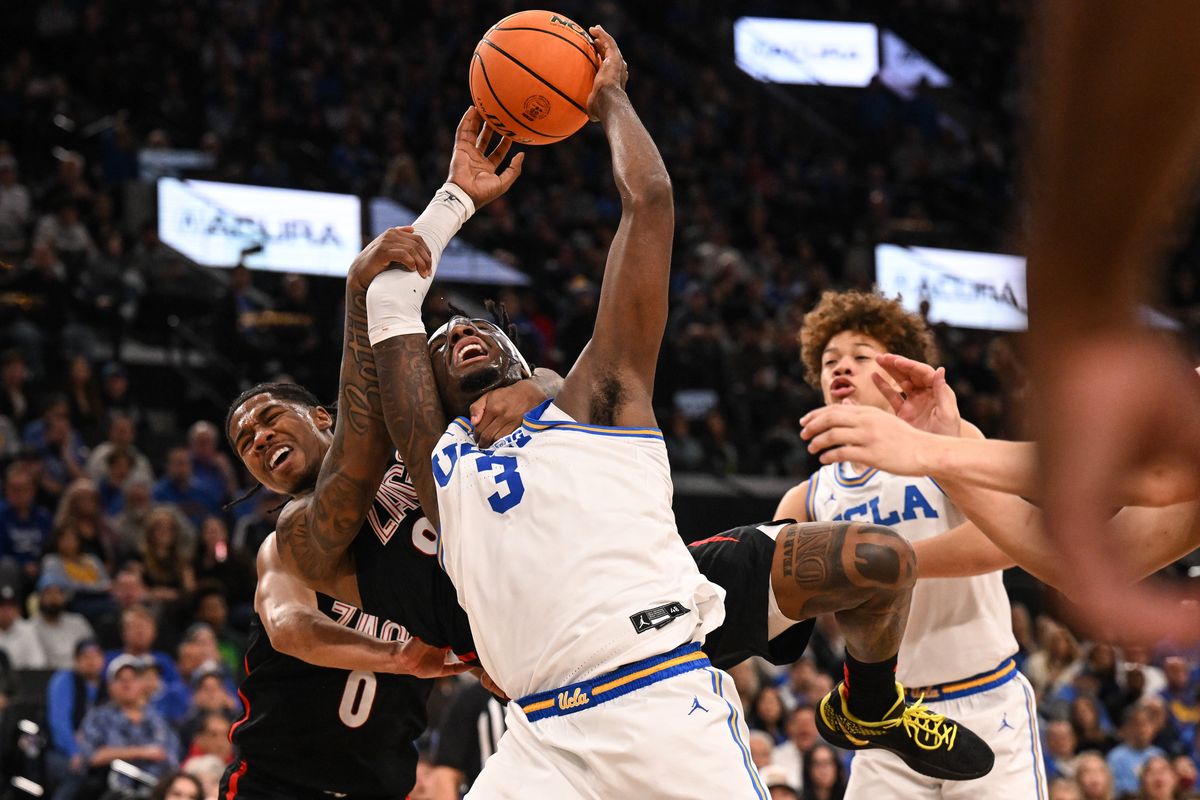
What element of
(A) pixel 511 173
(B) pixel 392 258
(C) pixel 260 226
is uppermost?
(A) pixel 511 173

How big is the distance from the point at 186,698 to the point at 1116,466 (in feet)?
30.9

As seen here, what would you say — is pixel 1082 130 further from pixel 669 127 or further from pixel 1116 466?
pixel 669 127

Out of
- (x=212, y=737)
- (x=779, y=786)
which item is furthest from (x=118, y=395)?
(x=779, y=786)

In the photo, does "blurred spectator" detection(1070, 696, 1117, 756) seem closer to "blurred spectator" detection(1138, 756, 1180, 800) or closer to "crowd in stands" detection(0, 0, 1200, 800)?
"crowd in stands" detection(0, 0, 1200, 800)

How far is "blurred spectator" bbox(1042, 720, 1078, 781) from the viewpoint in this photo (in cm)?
1153

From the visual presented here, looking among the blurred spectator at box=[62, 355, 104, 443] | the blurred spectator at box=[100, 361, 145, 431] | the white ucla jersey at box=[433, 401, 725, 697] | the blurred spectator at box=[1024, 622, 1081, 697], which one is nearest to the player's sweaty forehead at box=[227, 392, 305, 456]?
the white ucla jersey at box=[433, 401, 725, 697]

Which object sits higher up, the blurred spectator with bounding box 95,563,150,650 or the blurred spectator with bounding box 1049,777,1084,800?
the blurred spectator with bounding box 95,563,150,650

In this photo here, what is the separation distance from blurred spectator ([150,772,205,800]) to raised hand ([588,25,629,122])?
4.61 metres

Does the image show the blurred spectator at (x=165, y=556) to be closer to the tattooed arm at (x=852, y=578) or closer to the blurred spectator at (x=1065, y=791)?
the blurred spectator at (x=1065, y=791)

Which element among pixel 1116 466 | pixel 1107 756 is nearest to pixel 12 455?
pixel 1107 756

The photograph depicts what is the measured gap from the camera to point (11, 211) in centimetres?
1405

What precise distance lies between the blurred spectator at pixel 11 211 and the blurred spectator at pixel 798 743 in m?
8.58

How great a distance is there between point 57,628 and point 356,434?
22.5 feet

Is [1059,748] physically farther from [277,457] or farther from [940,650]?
[277,457]
